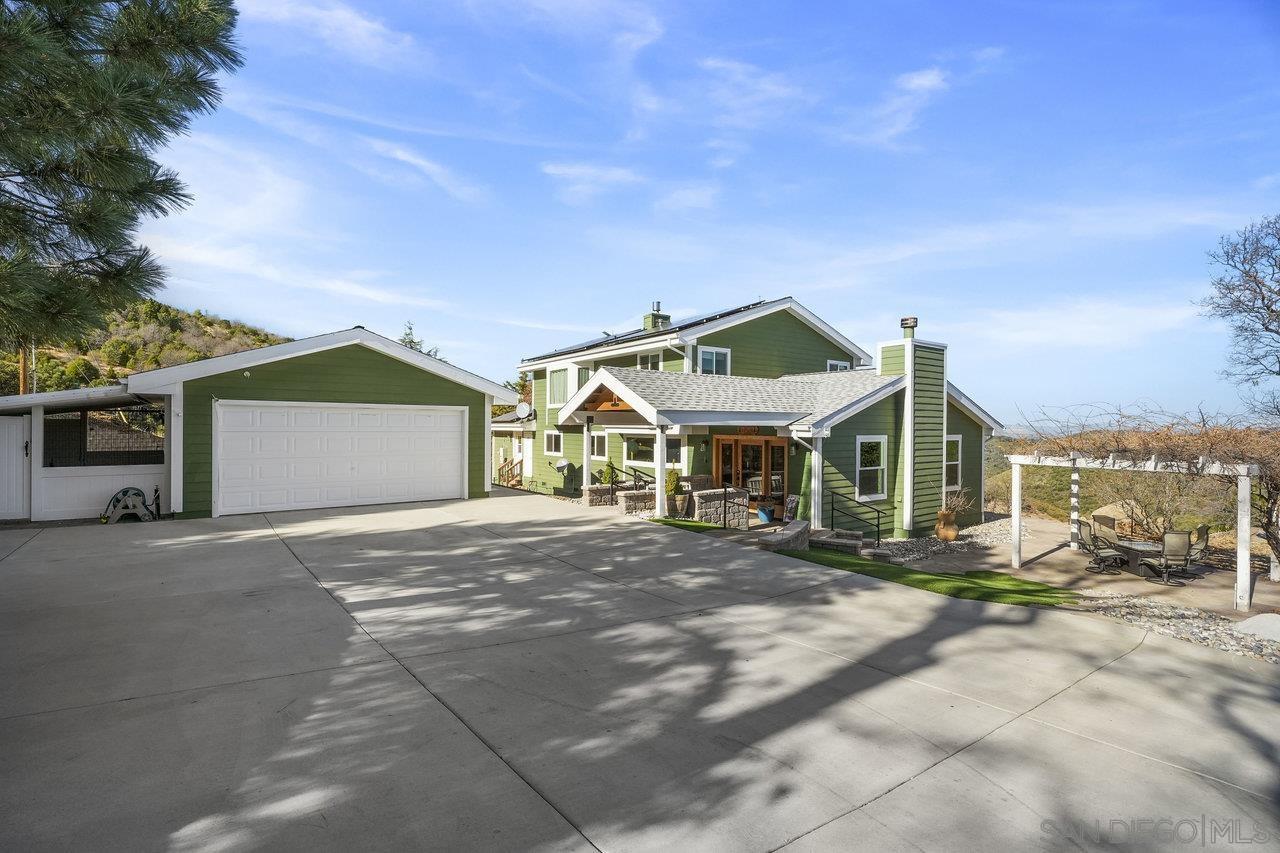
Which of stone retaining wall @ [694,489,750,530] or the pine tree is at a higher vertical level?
the pine tree

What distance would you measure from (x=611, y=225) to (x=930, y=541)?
47.8ft

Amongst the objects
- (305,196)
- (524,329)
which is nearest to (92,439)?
(305,196)

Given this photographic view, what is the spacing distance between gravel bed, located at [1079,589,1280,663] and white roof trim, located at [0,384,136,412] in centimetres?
1721

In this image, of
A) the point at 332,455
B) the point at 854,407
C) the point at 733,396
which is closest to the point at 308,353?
the point at 332,455

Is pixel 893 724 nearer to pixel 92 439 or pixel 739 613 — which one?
pixel 739 613

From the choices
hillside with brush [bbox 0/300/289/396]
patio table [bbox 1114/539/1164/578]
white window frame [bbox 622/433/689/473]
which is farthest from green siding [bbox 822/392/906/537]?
hillside with brush [bbox 0/300/289/396]

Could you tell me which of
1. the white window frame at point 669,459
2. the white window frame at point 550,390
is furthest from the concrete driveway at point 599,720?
the white window frame at point 550,390

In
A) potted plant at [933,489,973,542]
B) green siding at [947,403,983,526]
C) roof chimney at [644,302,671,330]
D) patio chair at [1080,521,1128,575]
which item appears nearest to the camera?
patio chair at [1080,521,1128,575]

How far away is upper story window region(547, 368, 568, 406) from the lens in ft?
73.2

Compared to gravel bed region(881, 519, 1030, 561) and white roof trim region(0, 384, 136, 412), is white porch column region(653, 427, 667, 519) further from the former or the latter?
white roof trim region(0, 384, 136, 412)

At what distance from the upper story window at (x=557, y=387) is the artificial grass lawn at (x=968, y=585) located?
1370cm

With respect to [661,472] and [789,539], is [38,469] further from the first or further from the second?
[789,539]

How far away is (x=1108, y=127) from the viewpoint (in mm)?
13555

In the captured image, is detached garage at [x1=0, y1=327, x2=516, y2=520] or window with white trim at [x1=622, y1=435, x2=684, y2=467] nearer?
detached garage at [x1=0, y1=327, x2=516, y2=520]
